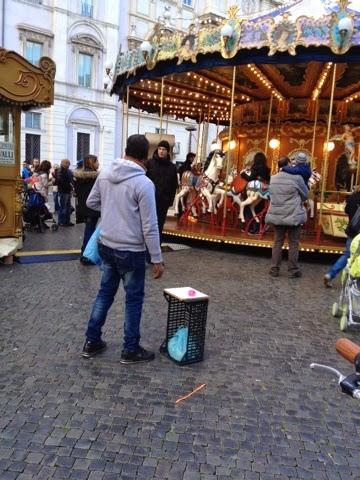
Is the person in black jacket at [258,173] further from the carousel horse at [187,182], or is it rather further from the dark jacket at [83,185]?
the dark jacket at [83,185]

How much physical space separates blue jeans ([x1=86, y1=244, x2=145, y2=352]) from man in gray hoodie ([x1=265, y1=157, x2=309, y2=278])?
409 cm

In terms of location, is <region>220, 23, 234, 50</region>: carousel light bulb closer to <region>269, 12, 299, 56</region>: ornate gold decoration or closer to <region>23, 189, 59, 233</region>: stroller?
<region>269, 12, 299, 56</region>: ornate gold decoration

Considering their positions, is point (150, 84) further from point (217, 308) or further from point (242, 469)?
point (242, 469)

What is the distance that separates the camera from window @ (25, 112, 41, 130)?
28.4 metres

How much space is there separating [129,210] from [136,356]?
126 centimetres

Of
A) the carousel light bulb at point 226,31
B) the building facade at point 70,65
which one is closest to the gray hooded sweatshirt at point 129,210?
the carousel light bulb at point 226,31

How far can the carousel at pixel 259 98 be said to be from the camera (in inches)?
344

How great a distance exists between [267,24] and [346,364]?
22.3 feet

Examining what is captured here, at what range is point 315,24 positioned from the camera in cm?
844

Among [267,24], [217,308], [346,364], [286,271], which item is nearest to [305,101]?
[267,24]

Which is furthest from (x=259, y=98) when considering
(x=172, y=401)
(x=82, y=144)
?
(x=82, y=144)

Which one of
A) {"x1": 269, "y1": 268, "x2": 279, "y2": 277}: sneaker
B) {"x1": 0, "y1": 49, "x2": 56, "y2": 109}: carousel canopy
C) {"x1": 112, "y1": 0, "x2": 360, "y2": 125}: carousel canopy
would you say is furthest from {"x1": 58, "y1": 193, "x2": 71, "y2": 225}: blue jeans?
{"x1": 269, "y1": 268, "x2": 279, "y2": 277}: sneaker

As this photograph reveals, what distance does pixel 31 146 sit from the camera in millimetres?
28969

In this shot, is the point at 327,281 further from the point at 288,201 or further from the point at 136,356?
the point at 136,356
